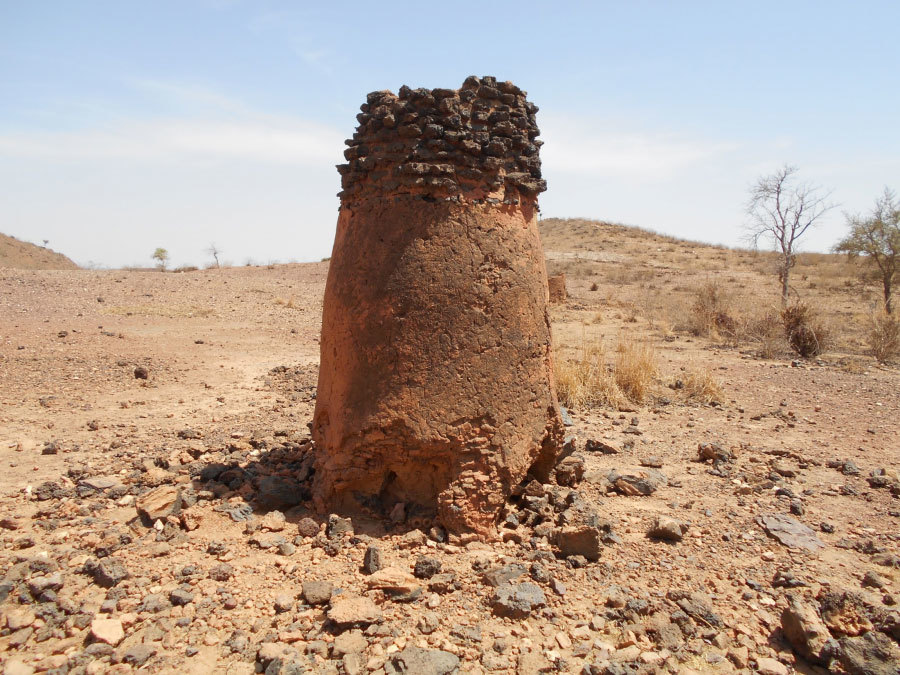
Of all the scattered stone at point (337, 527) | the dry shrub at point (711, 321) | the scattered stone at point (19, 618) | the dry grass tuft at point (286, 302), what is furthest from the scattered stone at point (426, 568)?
the dry grass tuft at point (286, 302)

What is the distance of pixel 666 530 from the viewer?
3533 mm

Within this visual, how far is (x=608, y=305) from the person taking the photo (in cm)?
1677

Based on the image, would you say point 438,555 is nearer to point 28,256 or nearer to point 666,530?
point 666,530

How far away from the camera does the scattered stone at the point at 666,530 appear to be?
3.54 m

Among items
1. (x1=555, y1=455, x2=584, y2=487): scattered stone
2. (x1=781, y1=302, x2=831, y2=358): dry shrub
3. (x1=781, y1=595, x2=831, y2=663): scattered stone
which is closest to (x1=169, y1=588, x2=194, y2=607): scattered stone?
(x1=555, y1=455, x2=584, y2=487): scattered stone

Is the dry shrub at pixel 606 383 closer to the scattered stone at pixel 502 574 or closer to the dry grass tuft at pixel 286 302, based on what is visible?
the scattered stone at pixel 502 574

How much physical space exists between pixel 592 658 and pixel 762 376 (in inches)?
279

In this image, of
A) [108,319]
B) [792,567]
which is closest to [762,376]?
[792,567]

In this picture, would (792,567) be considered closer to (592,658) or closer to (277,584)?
(592,658)

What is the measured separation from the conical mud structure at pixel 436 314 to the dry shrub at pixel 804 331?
8678 millimetres

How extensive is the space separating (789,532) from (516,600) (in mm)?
1991

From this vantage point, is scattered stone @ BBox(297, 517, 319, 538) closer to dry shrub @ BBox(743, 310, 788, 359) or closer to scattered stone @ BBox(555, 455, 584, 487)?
scattered stone @ BBox(555, 455, 584, 487)

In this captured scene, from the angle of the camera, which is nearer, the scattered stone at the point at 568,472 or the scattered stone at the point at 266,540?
the scattered stone at the point at 266,540

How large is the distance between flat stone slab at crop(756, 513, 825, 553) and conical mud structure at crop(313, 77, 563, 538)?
158 centimetres
